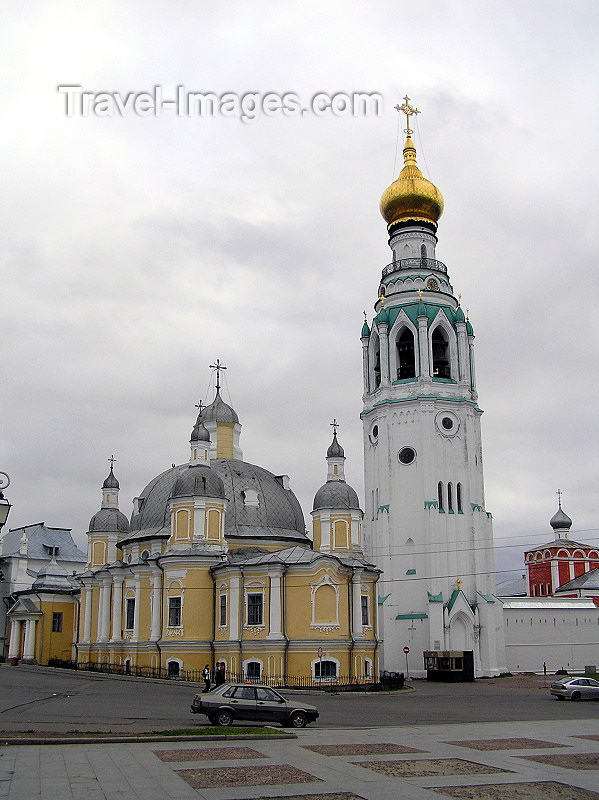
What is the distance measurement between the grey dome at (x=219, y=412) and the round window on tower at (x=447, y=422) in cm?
1407

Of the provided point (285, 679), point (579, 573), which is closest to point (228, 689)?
point (285, 679)

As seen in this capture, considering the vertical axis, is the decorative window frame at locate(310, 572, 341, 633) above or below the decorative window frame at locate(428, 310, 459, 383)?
below

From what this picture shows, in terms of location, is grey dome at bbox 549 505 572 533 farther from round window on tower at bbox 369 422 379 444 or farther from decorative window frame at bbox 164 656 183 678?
decorative window frame at bbox 164 656 183 678

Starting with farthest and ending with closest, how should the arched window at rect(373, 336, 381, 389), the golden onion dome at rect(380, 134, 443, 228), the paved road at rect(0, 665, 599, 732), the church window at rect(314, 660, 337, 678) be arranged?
the golden onion dome at rect(380, 134, 443, 228), the arched window at rect(373, 336, 381, 389), the church window at rect(314, 660, 337, 678), the paved road at rect(0, 665, 599, 732)

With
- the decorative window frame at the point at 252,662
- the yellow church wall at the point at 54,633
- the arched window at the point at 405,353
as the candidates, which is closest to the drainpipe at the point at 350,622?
the decorative window frame at the point at 252,662

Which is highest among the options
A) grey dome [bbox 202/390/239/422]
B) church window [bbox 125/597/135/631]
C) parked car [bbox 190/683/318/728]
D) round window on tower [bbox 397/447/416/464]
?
grey dome [bbox 202/390/239/422]

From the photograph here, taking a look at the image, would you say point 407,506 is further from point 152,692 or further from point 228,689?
point 228,689

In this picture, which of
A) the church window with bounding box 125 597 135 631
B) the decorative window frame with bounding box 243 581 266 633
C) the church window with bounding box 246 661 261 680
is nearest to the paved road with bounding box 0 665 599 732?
the church window with bounding box 246 661 261 680

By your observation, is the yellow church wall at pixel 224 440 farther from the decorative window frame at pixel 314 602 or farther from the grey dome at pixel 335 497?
the decorative window frame at pixel 314 602

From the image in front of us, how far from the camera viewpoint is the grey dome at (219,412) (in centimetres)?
6009

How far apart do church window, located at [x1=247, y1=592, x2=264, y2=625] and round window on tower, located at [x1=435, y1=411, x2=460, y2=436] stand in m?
19.3

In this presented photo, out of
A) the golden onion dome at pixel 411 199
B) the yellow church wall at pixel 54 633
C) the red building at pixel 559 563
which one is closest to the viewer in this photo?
the golden onion dome at pixel 411 199

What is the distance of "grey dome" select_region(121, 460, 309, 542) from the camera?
5191 centimetres

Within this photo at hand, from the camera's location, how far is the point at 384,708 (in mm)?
29594
